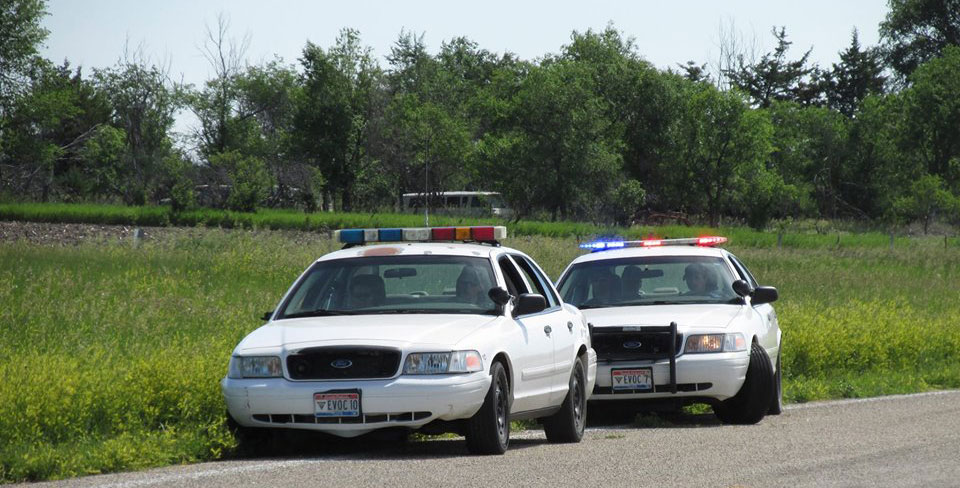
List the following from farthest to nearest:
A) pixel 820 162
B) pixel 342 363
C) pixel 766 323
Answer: pixel 820 162
pixel 766 323
pixel 342 363

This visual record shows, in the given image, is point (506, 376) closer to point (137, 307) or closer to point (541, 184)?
point (137, 307)

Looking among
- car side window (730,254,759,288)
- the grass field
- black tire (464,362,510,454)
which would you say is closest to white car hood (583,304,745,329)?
car side window (730,254,759,288)

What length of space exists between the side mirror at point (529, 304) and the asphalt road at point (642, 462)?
3.46ft

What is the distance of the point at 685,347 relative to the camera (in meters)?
13.3

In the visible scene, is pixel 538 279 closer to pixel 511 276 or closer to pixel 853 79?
pixel 511 276

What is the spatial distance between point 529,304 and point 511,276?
3.31 ft

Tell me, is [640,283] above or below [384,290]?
below

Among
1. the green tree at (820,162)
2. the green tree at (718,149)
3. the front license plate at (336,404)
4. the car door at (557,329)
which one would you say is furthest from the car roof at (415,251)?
the green tree at (820,162)

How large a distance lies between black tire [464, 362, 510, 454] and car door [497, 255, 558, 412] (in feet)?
1.02

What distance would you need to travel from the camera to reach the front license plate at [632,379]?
13.2 meters

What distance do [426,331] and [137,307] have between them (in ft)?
47.7

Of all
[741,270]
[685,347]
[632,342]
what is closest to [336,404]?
[632,342]

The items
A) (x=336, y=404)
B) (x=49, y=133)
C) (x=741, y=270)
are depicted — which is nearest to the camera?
(x=336, y=404)

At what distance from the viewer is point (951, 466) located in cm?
929
